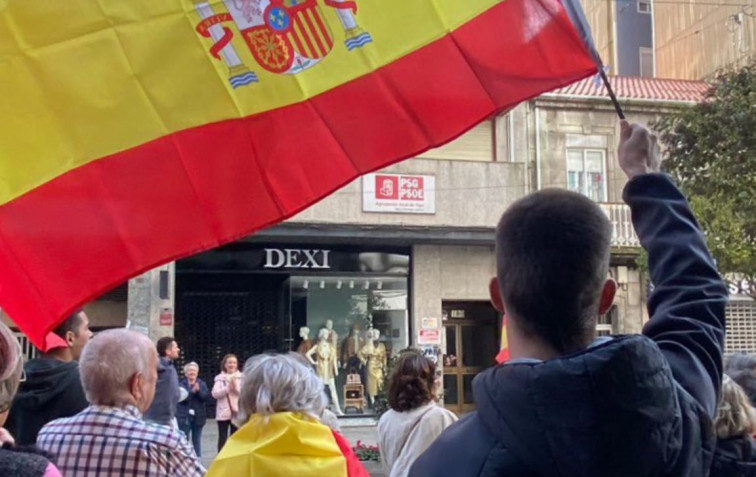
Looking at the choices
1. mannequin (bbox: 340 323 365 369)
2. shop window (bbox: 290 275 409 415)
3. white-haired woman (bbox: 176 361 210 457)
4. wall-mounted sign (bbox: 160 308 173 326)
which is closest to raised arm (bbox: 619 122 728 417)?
white-haired woman (bbox: 176 361 210 457)

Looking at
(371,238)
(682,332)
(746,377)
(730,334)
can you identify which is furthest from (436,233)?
(682,332)

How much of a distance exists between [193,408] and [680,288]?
11770mm

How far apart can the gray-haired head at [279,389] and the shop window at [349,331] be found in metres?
17.2

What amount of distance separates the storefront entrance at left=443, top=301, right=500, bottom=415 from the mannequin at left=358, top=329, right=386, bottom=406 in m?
1.64

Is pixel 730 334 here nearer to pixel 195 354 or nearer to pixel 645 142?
pixel 195 354

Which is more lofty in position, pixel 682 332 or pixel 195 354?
pixel 682 332

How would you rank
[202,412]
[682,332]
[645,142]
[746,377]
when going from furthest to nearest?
[202,412]
[746,377]
[645,142]
[682,332]

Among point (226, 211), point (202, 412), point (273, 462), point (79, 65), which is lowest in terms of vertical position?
point (202, 412)

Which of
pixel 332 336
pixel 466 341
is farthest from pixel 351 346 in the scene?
pixel 466 341

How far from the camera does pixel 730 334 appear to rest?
23.5 meters

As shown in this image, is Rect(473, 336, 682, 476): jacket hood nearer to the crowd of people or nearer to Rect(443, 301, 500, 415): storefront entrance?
the crowd of people

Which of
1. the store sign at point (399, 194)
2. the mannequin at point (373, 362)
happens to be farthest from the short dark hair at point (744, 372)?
the store sign at point (399, 194)

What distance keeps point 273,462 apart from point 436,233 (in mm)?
18178

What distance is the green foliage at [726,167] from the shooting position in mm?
15781
